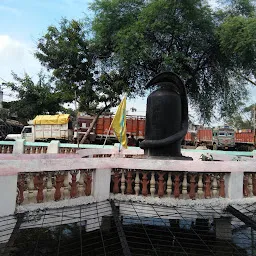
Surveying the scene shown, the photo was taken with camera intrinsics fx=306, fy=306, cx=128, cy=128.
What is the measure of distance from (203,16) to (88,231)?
718 inches

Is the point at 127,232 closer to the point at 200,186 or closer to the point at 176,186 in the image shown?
the point at 176,186

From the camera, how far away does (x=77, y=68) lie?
2236 centimetres

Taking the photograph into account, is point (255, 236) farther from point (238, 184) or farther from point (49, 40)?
point (49, 40)

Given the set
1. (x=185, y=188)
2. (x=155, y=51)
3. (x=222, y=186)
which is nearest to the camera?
(x=185, y=188)

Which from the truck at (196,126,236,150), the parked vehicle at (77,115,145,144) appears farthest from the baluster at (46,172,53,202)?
the truck at (196,126,236,150)

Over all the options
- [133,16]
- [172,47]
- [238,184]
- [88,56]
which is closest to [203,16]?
[172,47]

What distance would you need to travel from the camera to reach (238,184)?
183 inches

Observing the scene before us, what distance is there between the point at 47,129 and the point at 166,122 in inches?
858

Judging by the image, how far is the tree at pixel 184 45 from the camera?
1861 centimetres

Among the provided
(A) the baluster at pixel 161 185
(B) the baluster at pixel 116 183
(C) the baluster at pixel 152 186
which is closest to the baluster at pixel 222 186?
(A) the baluster at pixel 161 185

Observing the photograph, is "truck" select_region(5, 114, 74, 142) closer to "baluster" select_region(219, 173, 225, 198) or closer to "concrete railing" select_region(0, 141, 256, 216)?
"concrete railing" select_region(0, 141, 256, 216)

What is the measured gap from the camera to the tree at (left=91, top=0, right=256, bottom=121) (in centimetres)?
1861

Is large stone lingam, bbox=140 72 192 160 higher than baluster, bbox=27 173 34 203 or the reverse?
higher

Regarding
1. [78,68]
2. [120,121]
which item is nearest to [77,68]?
[78,68]
